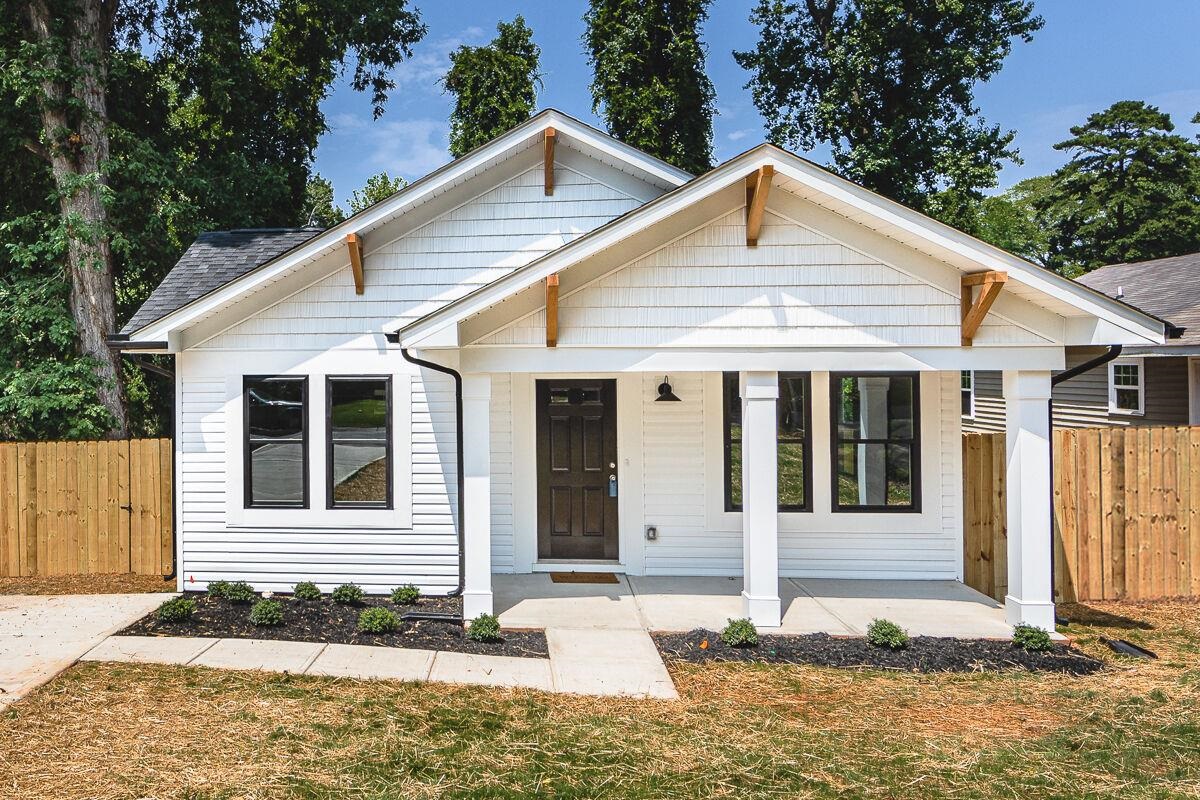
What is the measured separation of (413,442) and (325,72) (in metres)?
12.8

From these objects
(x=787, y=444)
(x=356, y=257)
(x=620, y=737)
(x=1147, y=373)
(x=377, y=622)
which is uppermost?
(x=356, y=257)

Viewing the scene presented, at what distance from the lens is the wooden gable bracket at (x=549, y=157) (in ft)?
27.2

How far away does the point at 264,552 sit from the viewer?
27.4 feet

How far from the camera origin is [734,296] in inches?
272

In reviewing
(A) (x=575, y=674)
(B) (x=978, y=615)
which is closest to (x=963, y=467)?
(B) (x=978, y=615)

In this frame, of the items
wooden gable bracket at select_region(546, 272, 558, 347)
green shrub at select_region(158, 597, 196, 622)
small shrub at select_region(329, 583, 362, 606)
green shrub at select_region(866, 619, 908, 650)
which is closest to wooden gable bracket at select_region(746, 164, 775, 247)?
wooden gable bracket at select_region(546, 272, 558, 347)

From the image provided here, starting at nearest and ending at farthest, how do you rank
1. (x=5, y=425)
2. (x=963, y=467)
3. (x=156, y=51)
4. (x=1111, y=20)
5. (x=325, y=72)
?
(x=963, y=467) → (x=5, y=425) → (x=156, y=51) → (x=325, y=72) → (x=1111, y=20)

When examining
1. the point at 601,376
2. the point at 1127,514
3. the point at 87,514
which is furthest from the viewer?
the point at 87,514

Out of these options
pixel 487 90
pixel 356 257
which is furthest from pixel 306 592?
pixel 487 90

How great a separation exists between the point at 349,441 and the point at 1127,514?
29.6 feet

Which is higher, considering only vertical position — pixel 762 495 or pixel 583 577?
pixel 762 495

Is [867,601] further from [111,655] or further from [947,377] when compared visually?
[111,655]

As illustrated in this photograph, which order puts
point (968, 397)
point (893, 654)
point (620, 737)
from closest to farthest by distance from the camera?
point (620, 737)
point (893, 654)
point (968, 397)

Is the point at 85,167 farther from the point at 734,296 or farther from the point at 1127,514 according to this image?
the point at 1127,514
